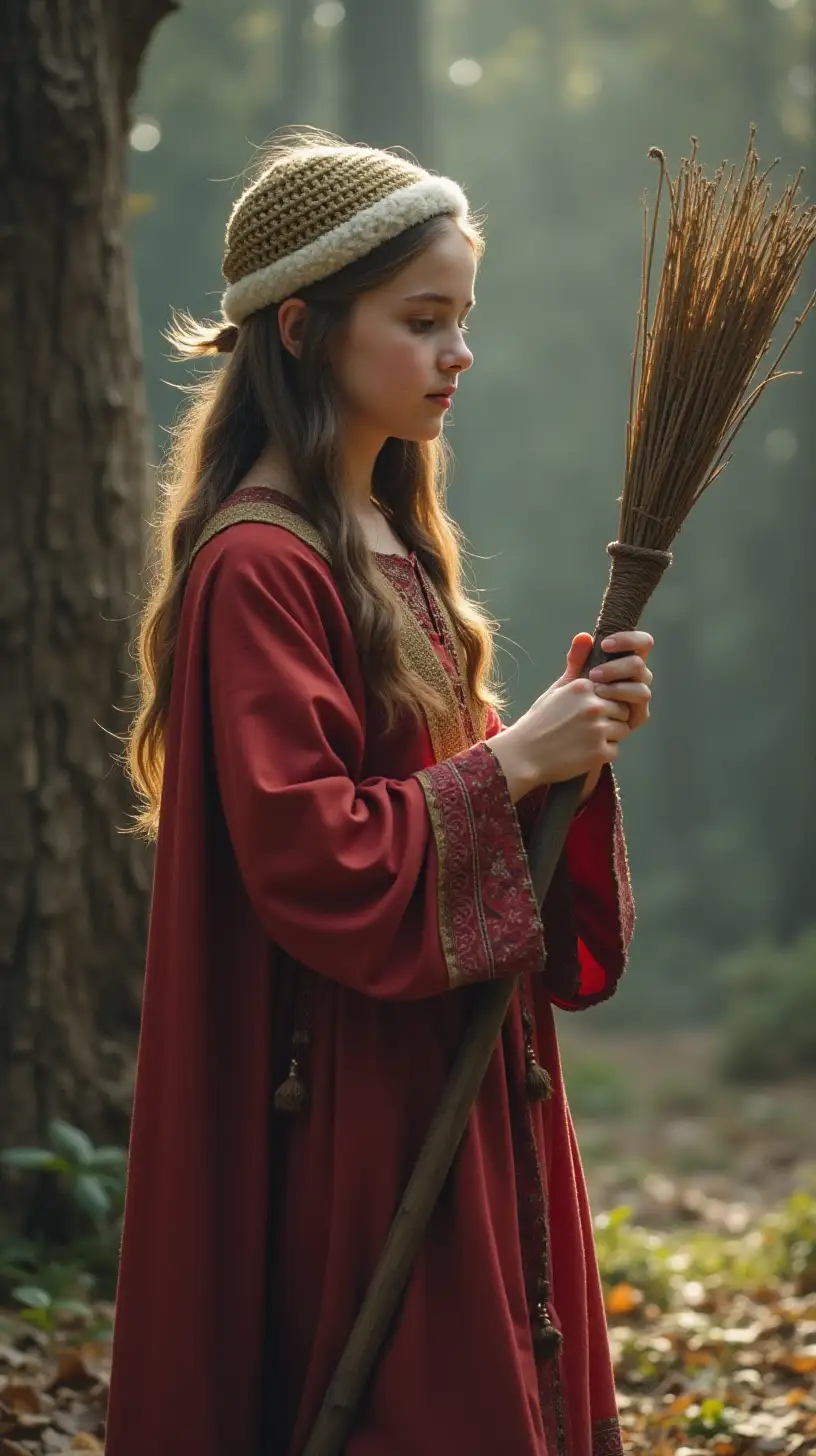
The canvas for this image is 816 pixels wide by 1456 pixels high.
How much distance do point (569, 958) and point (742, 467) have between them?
63.8 feet

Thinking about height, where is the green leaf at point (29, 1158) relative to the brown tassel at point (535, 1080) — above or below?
below

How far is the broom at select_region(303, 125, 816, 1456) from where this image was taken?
238 centimetres

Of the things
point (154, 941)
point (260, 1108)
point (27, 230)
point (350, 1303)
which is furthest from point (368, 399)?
point (27, 230)

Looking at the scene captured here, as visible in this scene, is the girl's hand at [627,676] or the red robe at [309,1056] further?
the girl's hand at [627,676]

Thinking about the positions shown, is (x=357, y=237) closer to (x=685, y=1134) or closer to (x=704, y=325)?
(x=704, y=325)

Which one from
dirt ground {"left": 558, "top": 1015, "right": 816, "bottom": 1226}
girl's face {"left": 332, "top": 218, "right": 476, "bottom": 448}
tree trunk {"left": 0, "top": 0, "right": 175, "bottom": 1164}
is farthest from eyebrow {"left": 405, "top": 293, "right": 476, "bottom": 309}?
dirt ground {"left": 558, "top": 1015, "right": 816, "bottom": 1226}

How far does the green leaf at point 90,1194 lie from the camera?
3643 mm

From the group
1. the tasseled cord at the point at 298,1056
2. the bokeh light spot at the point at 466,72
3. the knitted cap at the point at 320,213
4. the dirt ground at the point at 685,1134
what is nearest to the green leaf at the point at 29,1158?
the tasseled cord at the point at 298,1056

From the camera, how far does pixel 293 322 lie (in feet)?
7.98

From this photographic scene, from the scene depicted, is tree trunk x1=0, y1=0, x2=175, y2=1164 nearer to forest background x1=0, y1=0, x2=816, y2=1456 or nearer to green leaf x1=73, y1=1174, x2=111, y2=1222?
forest background x1=0, y1=0, x2=816, y2=1456

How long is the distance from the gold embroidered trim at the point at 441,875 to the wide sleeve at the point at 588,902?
14.5 inches

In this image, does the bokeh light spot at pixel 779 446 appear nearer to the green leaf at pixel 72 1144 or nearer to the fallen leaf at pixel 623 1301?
→ the fallen leaf at pixel 623 1301

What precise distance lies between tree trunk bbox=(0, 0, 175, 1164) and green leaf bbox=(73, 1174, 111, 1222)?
10.7 inches

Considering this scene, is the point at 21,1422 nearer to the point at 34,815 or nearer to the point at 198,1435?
the point at 198,1435
